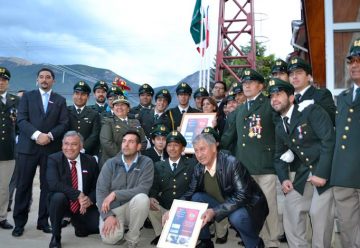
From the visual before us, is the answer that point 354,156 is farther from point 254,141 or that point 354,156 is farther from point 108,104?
point 108,104

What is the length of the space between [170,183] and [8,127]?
2.61 metres

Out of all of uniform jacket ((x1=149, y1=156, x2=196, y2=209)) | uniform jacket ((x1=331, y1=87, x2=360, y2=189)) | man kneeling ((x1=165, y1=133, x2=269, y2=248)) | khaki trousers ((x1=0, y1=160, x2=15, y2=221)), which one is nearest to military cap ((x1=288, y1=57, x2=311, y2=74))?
uniform jacket ((x1=331, y1=87, x2=360, y2=189))

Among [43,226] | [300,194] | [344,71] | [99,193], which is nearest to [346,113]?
[300,194]

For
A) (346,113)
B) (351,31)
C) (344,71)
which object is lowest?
(346,113)

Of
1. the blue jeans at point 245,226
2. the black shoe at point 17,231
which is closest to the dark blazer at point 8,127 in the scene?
the black shoe at point 17,231

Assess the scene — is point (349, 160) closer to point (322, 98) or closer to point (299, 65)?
point (322, 98)

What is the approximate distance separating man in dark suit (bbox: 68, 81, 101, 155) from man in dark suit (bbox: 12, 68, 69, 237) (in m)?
0.41

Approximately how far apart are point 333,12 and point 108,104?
414 centimetres

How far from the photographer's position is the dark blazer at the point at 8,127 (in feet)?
19.1

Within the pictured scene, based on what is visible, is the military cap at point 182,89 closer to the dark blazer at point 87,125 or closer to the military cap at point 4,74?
the dark blazer at point 87,125

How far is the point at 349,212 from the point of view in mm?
4027

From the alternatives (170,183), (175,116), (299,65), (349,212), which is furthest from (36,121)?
(349,212)

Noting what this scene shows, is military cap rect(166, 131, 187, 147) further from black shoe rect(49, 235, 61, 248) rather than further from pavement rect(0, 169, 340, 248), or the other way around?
black shoe rect(49, 235, 61, 248)

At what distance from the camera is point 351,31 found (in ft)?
19.5
